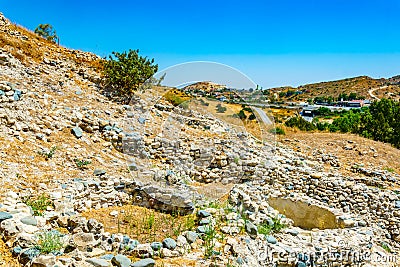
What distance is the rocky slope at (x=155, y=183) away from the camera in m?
4.65

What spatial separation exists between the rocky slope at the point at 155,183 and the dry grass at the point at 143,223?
142 mm

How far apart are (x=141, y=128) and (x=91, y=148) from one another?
2.06 meters

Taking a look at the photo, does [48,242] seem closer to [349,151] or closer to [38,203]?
[38,203]

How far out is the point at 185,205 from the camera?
20.3ft

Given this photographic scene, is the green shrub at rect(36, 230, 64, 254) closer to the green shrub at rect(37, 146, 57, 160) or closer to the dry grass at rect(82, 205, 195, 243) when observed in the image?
the dry grass at rect(82, 205, 195, 243)

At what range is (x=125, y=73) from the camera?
39.0 ft

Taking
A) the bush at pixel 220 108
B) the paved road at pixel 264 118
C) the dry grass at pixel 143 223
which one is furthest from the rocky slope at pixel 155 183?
the paved road at pixel 264 118

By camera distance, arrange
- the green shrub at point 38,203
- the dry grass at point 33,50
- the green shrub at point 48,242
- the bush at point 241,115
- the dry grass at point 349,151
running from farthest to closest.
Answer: the bush at point 241,115 < the dry grass at point 349,151 < the dry grass at point 33,50 < the green shrub at point 38,203 < the green shrub at point 48,242

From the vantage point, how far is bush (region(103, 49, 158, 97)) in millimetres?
11812

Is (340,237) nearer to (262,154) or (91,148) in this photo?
(262,154)

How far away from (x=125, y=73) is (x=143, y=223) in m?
7.45

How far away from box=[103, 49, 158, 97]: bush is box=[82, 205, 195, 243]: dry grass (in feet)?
20.9

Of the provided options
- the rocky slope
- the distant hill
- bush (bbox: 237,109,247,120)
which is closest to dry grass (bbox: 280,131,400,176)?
the rocky slope

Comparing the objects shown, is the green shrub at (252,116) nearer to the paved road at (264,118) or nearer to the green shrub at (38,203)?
the paved road at (264,118)
